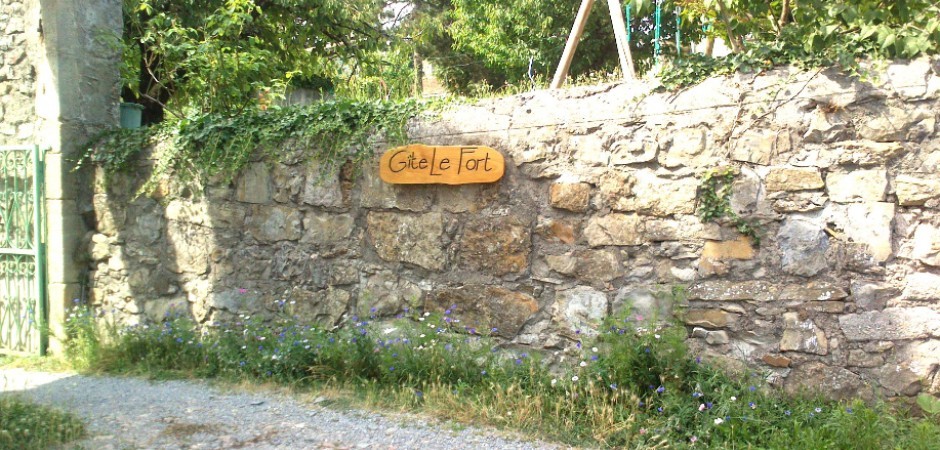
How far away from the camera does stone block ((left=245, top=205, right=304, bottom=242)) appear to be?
5.41 meters

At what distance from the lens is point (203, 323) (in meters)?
5.79

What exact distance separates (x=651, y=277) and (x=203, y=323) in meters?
3.42

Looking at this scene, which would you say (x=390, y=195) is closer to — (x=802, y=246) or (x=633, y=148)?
(x=633, y=148)

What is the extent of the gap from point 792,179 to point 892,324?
2.83ft

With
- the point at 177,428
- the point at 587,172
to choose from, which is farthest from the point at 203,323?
the point at 587,172

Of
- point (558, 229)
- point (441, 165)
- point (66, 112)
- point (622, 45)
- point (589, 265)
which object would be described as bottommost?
point (589, 265)

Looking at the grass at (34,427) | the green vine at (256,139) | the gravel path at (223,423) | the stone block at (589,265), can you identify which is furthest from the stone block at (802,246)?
the grass at (34,427)

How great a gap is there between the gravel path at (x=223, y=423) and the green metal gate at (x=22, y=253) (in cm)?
127

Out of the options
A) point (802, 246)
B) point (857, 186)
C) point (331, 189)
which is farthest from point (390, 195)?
point (857, 186)

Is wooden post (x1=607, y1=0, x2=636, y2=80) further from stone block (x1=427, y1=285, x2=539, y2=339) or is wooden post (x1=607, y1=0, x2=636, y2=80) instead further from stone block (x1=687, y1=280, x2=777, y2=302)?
stone block (x1=427, y1=285, x2=539, y2=339)

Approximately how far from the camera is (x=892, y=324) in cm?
378

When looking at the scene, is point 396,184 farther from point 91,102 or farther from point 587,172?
point 91,102

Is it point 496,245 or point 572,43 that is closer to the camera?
point 496,245

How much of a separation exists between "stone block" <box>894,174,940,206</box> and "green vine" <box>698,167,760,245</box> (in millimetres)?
693
